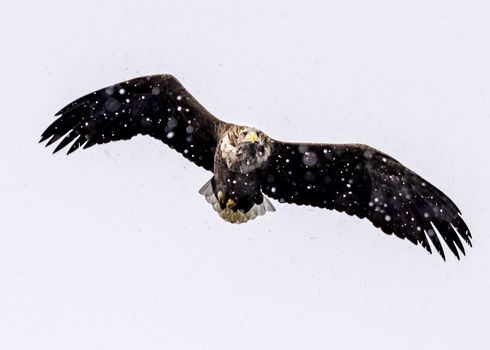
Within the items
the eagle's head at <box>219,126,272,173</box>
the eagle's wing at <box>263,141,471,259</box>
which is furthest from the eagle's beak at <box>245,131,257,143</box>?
the eagle's wing at <box>263,141,471,259</box>

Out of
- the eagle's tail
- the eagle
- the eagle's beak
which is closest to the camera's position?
the eagle's beak

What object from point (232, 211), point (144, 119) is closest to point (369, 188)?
point (232, 211)

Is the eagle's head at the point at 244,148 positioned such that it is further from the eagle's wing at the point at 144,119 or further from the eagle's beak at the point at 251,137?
the eagle's wing at the point at 144,119

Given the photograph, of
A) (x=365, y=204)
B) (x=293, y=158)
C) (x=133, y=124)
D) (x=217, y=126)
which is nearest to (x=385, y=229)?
(x=365, y=204)

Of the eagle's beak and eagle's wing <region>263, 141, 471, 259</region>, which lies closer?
the eagle's beak

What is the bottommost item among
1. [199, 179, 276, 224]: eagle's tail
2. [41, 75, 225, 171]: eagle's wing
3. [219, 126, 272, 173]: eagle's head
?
[199, 179, 276, 224]: eagle's tail

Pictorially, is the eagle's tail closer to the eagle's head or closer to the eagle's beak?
the eagle's head
